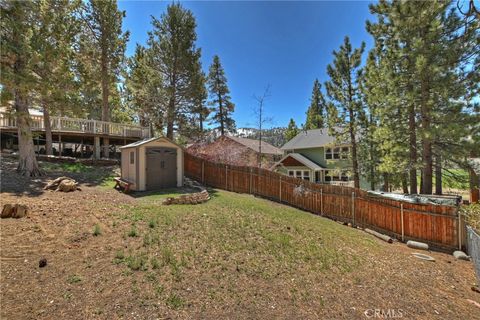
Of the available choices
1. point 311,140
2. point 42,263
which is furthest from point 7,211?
point 311,140

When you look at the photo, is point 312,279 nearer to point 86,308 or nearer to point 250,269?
point 250,269

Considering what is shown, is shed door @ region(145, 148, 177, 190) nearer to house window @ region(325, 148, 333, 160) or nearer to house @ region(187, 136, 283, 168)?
house @ region(187, 136, 283, 168)

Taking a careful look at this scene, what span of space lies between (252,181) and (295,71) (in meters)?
12.0

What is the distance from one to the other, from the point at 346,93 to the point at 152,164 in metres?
12.8

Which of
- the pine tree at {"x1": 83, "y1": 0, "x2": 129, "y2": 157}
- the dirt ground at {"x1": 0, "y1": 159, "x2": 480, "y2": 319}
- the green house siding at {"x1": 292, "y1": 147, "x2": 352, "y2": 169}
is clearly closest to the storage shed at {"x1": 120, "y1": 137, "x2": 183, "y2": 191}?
the dirt ground at {"x1": 0, "y1": 159, "x2": 480, "y2": 319}

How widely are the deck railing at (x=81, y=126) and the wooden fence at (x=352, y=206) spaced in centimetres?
708

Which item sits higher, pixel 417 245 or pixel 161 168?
pixel 161 168

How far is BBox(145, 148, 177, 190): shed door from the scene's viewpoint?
11.8m

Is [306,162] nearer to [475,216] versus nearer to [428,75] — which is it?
[428,75]

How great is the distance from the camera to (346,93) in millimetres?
14602

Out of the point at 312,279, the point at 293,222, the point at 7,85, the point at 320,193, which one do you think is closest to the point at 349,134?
the point at 320,193

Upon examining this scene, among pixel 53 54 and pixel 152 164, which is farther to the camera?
pixel 152 164

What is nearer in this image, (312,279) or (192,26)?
(312,279)

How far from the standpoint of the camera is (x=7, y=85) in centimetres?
764
